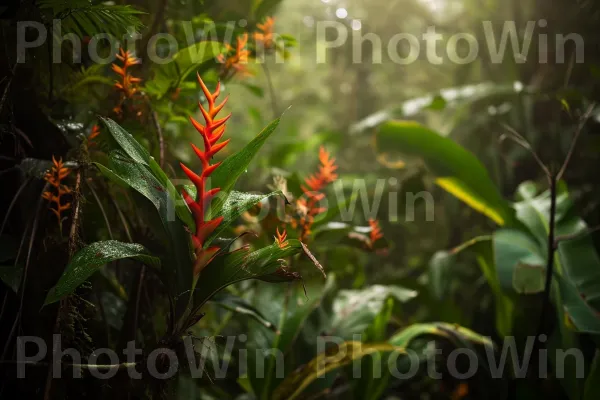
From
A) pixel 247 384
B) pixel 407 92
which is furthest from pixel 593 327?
pixel 407 92

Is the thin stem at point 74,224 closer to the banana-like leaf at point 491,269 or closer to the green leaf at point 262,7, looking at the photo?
the green leaf at point 262,7

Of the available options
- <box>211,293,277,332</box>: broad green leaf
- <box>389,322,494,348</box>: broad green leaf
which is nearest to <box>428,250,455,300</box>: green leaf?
<box>389,322,494,348</box>: broad green leaf

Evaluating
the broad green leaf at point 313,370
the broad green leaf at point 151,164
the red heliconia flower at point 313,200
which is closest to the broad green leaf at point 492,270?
the broad green leaf at point 313,370

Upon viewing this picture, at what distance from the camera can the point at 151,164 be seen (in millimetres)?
782

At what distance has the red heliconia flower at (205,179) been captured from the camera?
2.45 feet

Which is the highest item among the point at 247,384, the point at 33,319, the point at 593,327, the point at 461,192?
the point at 461,192

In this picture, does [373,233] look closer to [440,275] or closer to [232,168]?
[440,275]

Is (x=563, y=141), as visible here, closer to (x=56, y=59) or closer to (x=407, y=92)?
(x=407, y=92)

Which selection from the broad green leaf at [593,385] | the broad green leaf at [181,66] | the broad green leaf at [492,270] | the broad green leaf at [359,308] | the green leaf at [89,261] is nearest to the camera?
the green leaf at [89,261]

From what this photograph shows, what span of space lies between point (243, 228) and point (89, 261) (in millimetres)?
576

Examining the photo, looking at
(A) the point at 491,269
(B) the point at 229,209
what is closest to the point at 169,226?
(B) the point at 229,209

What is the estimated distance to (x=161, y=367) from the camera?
2.68ft

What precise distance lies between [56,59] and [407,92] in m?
3.16

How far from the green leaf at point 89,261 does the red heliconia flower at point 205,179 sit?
7 centimetres
